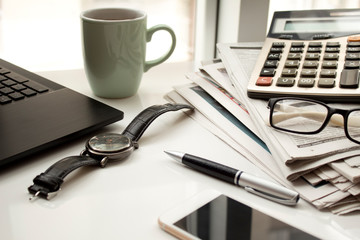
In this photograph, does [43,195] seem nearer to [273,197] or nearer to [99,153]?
[99,153]

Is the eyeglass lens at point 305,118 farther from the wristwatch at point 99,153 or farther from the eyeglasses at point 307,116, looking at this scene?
the wristwatch at point 99,153

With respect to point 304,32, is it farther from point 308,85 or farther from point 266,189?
point 266,189

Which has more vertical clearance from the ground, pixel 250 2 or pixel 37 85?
pixel 250 2

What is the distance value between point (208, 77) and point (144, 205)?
307 millimetres

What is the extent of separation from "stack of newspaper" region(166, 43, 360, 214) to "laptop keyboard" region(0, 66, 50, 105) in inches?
7.7

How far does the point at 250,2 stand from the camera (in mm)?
850

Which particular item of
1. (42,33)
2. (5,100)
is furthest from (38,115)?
(42,33)

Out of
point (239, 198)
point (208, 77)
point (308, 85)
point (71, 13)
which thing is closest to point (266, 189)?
point (239, 198)

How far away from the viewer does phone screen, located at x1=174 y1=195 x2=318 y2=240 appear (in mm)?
418

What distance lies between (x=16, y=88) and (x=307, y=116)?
15.5 inches

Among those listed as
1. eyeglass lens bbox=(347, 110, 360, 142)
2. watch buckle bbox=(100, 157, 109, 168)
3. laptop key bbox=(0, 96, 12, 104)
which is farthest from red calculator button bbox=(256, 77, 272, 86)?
laptop key bbox=(0, 96, 12, 104)

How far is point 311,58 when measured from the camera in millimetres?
666

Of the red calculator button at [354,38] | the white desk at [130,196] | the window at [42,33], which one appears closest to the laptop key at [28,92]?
the white desk at [130,196]

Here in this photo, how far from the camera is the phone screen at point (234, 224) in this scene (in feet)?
1.37
